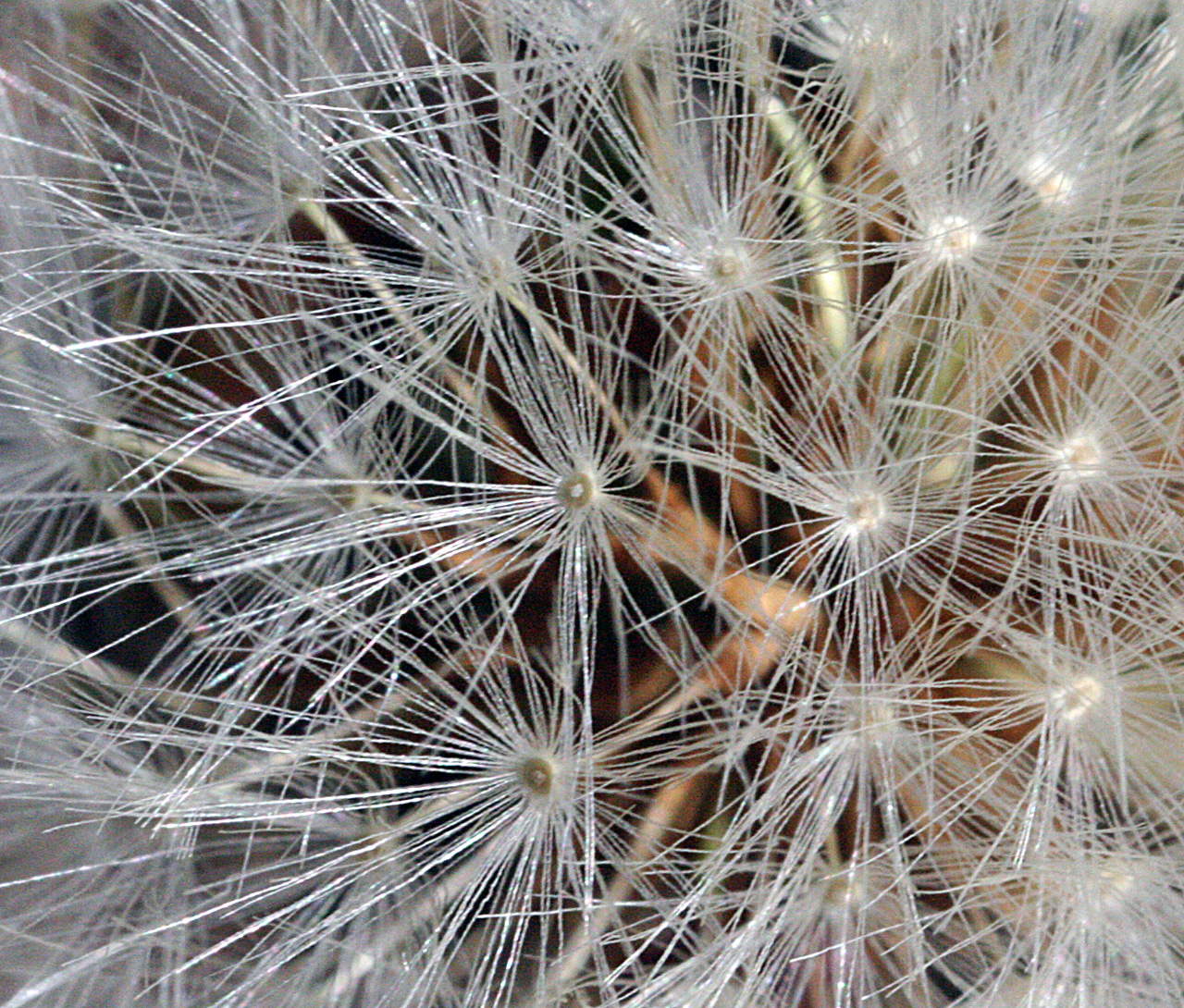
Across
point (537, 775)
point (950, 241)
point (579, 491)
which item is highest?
point (950, 241)

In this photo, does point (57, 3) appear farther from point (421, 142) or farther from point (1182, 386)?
point (1182, 386)

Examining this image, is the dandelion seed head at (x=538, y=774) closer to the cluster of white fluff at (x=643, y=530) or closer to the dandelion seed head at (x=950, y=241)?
the cluster of white fluff at (x=643, y=530)

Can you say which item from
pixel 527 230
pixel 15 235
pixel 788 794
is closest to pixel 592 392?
pixel 527 230

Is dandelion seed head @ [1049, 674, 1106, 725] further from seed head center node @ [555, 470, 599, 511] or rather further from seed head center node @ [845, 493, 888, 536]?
seed head center node @ [555, 470, 599, 511]

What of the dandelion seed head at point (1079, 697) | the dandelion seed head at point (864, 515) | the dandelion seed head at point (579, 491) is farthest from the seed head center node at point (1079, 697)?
the dandelion seed head at point (579, 491)

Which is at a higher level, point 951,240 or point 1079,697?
point 951,240

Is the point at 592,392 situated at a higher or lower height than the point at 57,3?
lower

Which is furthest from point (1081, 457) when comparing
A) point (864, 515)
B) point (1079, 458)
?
point (864, 515)

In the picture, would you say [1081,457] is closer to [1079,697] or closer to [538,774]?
[1079,697]
